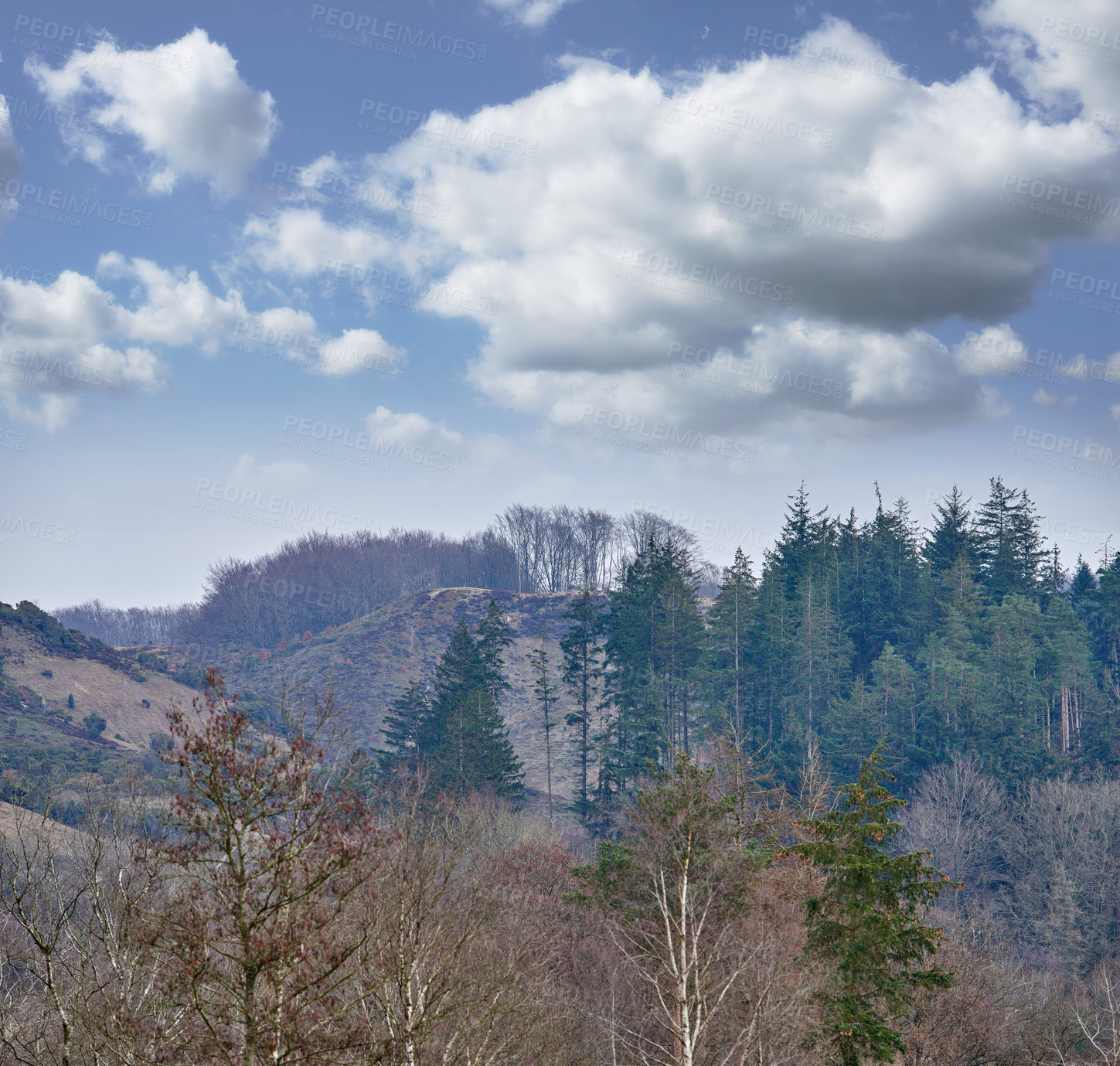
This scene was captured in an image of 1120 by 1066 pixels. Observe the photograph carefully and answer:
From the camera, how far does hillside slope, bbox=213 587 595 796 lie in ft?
276

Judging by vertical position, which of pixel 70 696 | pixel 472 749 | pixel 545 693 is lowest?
pixel 472 749

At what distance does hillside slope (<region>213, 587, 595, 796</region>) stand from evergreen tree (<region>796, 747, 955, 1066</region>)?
5859 centimetres

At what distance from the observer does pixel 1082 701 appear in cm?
5931

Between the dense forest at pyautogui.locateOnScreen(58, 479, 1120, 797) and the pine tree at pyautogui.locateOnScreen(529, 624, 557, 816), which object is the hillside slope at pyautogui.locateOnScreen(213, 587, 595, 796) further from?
the dense forest at pyautogui.locateOnScreen(58, 479, 1120, 797)

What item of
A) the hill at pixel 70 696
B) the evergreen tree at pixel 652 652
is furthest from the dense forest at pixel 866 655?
the hill at pixel 70 696

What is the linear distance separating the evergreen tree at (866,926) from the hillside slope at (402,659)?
192ft

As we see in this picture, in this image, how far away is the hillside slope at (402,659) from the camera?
3312 inches

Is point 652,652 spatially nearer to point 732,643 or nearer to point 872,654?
point 732,643

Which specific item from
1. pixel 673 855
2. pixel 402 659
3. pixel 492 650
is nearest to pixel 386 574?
pixel 402 659

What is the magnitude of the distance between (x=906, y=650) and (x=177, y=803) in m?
63.5

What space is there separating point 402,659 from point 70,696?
109ft

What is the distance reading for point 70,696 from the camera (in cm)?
7300

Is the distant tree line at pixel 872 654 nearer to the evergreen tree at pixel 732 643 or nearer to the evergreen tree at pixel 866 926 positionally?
the evergreen tree at pixel 732 643

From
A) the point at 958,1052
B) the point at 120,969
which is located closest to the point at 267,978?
the point at 120,969
